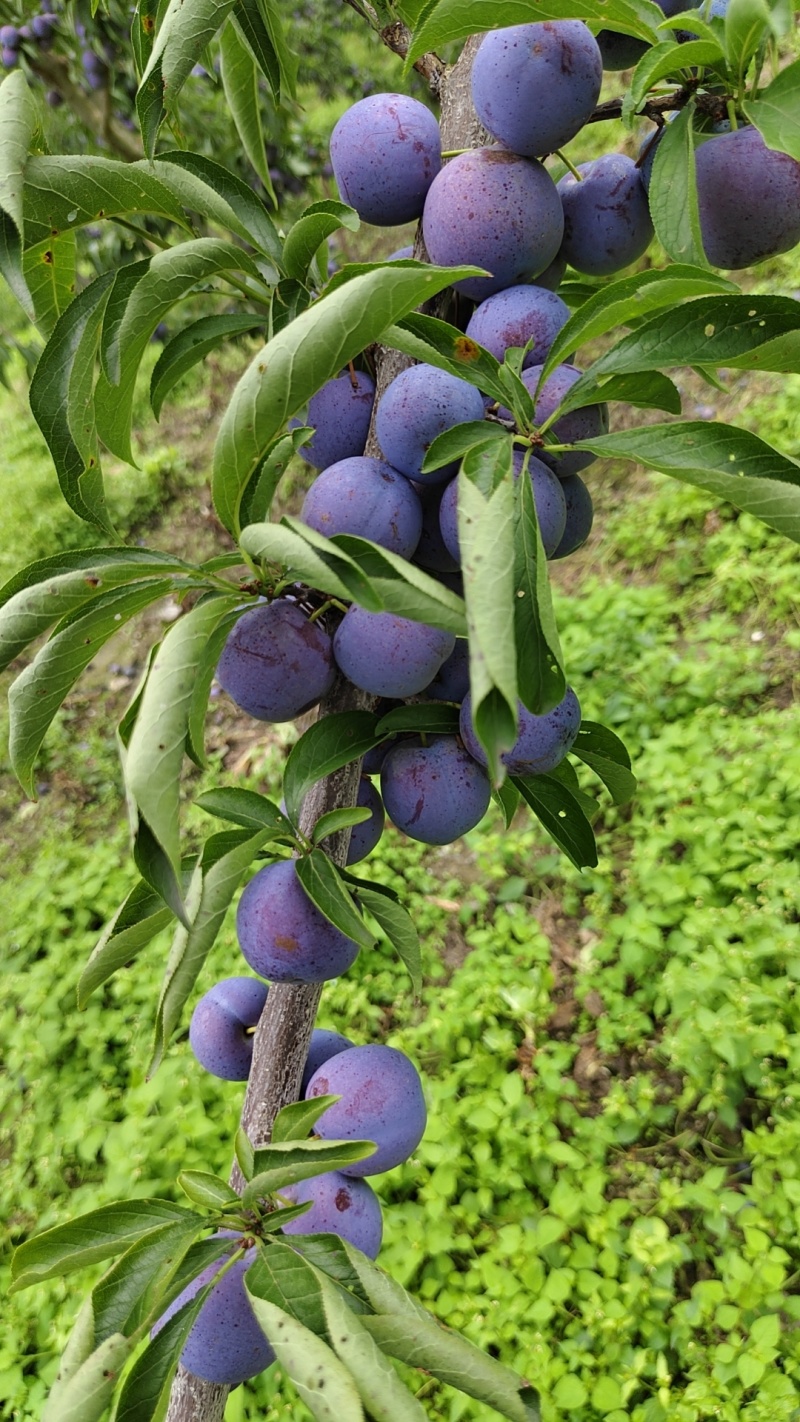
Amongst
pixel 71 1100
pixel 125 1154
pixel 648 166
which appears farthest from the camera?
pixel 71 1100

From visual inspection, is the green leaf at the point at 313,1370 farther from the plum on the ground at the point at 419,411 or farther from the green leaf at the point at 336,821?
the plum on the ground at the point at 419,411

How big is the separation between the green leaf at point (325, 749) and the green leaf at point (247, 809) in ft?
0.05

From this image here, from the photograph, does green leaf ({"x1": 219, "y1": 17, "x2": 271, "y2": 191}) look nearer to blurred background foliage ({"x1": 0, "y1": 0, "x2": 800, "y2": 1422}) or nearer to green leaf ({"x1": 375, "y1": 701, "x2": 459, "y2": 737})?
blurred background foliage ({"x1": 0, "y1": 0, "x2": 800, "y2": 1422})

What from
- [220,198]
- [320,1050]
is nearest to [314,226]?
[220,198]

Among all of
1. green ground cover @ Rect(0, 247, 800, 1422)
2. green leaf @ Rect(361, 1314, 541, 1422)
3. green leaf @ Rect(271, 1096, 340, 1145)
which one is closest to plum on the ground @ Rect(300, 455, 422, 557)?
green leaf @ Rect(271, 1096, 340, 1145)

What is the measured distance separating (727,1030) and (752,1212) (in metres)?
0.30

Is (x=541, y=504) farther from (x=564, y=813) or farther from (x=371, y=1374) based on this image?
(x=371, y=1374)

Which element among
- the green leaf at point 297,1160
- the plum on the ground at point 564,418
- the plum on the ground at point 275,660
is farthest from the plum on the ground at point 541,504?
the green leaf at point 297,1160

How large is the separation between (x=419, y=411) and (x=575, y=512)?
0.62ft

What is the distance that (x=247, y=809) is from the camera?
0.70 meters

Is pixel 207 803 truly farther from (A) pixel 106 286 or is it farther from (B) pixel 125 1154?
(B) pixel 125 1154

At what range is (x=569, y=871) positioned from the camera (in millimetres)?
2287

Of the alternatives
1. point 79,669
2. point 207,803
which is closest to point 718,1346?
point 207,803

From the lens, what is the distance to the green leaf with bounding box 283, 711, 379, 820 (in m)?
0.68
